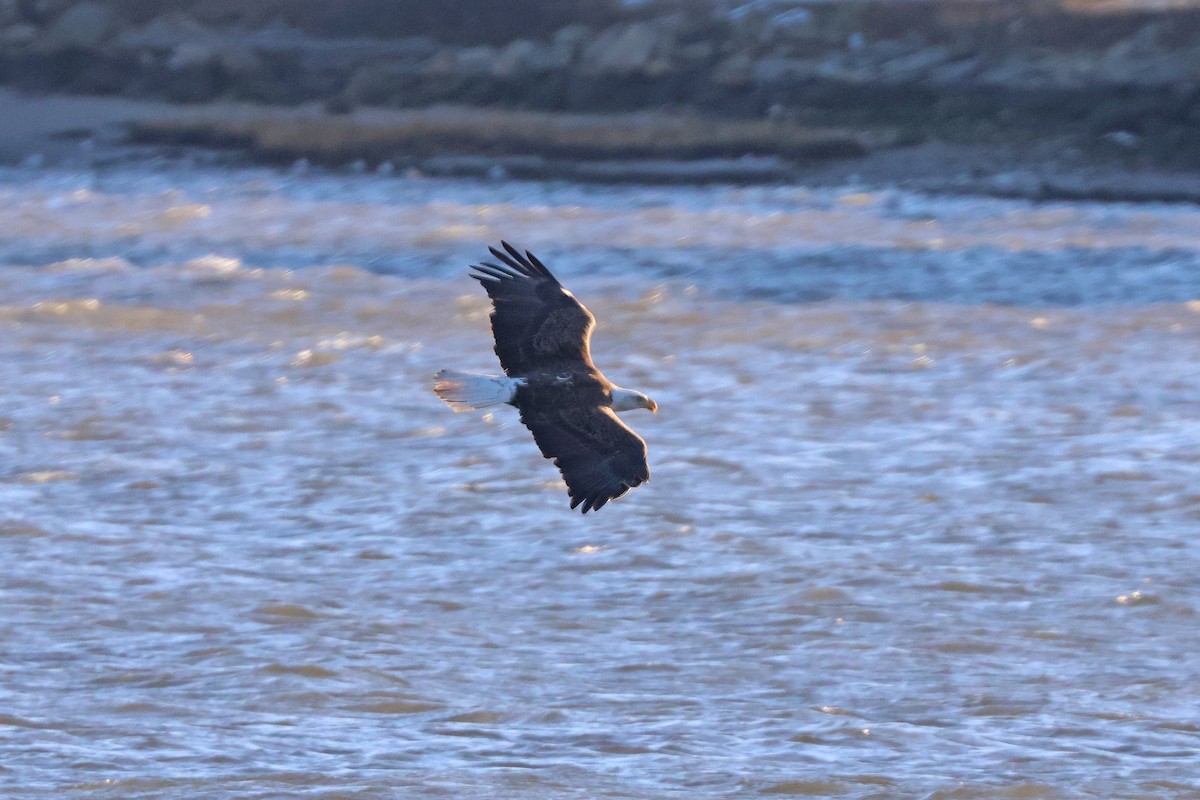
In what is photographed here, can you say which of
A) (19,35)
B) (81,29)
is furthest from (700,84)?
(19,35)

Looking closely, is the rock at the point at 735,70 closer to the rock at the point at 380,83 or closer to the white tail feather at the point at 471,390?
the rock at the point at 380,83

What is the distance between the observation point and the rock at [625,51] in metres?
23.6

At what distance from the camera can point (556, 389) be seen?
7039mm

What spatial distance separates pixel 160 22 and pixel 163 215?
6227 mm

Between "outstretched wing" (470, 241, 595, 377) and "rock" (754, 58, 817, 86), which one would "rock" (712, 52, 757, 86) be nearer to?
"rock" (754, 58, 817, 86)

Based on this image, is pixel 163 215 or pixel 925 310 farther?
pixel 163 215

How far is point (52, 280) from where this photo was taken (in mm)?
16922

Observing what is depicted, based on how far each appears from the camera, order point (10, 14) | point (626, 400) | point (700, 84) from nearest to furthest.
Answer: point (626, 400) → point (700, 84) → point (10, 14)

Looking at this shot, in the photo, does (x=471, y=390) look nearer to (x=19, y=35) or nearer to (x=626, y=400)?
(x=626, y=400)

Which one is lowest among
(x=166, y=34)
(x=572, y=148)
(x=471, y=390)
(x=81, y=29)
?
(x=471, y=390)

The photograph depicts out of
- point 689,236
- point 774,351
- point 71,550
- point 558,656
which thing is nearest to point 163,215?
point 689,236

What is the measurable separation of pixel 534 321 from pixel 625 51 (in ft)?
55.5

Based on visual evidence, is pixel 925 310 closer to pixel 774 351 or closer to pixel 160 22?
pixel 774 351

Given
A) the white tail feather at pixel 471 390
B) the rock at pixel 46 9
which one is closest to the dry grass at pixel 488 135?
the rock at pixel 46 9
